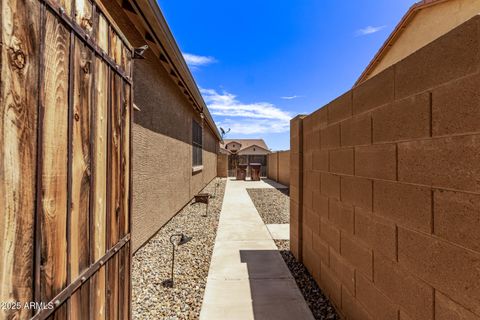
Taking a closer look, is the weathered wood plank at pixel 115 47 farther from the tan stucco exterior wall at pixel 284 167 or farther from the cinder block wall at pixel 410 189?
the tan stucco exterior wall at pixel 284 167

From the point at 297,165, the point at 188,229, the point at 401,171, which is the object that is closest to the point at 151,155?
the point at 188,229

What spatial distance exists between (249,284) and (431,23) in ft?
22.8

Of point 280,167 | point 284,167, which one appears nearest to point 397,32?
point 284,167

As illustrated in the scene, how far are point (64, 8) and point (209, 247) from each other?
15.9 feet

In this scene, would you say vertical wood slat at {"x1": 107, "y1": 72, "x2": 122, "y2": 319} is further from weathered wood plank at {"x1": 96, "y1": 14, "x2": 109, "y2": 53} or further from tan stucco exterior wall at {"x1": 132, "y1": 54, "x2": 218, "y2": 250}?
tan stucco exterior wall at {"x1": 132, "y1": 54, "x2": 218, "y2": 250}

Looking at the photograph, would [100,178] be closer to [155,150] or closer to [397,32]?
[155,150]

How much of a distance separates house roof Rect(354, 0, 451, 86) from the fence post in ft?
14.2

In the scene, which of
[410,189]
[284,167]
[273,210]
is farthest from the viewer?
[284,167]

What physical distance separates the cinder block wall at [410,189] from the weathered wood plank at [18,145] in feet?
7.18

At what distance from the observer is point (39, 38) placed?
1118 mm

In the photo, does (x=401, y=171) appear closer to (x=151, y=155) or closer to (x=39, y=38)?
(x=39, y=38)

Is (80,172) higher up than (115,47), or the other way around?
(115,47)

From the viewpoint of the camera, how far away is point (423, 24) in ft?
20.1

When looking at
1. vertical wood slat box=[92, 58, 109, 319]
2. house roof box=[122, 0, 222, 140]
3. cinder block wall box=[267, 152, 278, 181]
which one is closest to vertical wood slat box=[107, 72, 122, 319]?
vertical wood slat box=[92, 58, 109, 319]
